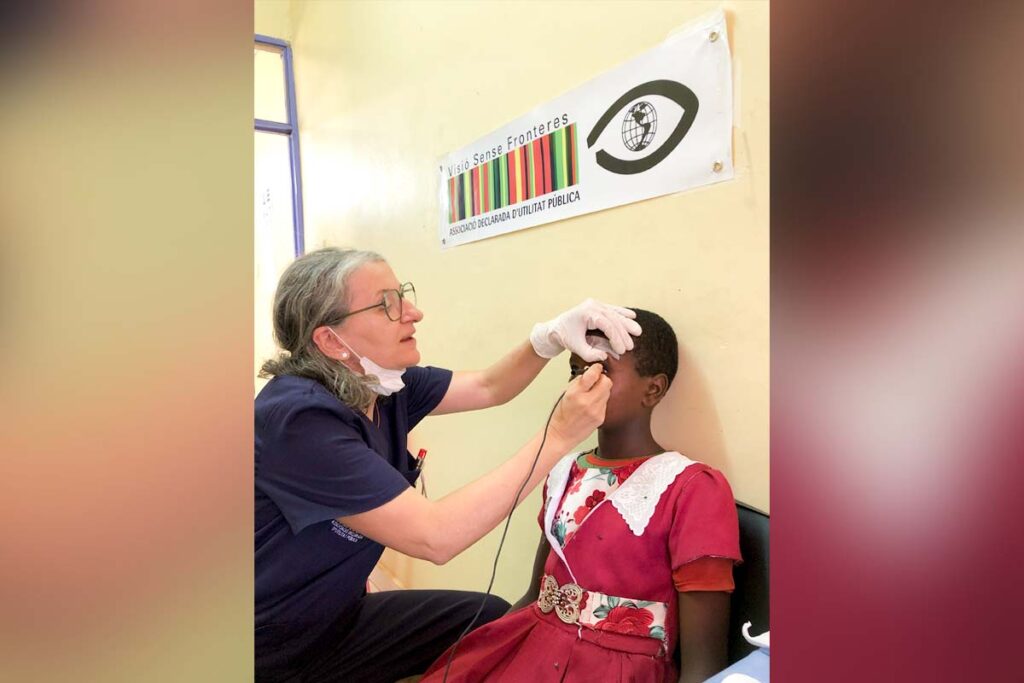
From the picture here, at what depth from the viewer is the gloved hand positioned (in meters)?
1.24

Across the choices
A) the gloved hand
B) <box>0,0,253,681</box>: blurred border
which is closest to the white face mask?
the gloved hand

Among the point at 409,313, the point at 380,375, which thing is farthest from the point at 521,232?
the point at 380,375

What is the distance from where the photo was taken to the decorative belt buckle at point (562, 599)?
1230 millimetres

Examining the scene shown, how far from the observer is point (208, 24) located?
0.18 meters

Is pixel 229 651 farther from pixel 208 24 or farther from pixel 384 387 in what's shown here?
pixel 384 387

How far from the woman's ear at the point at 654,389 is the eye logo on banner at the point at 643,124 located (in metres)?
0.48

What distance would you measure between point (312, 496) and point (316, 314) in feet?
1.37

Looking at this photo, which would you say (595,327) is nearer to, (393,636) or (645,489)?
(645,489)

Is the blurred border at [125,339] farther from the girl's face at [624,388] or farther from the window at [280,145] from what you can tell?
the window at [280,145]

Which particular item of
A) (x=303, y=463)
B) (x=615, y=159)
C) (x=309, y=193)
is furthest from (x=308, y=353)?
(x=309, y=193)

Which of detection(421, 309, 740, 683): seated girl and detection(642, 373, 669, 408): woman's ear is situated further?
detection(642, 373, 669, 408): woman's ear

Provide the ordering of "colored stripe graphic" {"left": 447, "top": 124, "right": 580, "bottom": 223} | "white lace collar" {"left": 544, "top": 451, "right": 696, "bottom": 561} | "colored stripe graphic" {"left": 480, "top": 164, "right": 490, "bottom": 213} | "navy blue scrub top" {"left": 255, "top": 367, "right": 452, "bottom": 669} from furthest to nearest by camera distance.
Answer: "colored stripe graphic" {"left": 480, "top": 164, "right": 490, "bottom": 213} < "colored stripe graphic" {"left": 447, "top": 124, "right": 580, "bottom": 223} < "white lace collar" {"left": 544, "top": 451, "right": 696, "bottom": 561} < "navy blue scrub top" {"left": 255, "top": 367, "right": 452, "bottom": 669}

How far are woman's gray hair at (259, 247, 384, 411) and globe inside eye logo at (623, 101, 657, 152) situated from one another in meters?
0.64

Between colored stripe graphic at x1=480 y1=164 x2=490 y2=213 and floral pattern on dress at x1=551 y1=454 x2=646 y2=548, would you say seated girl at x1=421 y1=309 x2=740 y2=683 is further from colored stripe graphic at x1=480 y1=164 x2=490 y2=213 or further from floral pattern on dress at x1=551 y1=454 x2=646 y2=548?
colored stripe graphic at x1=480 y1=164 x2=490 y2=213
